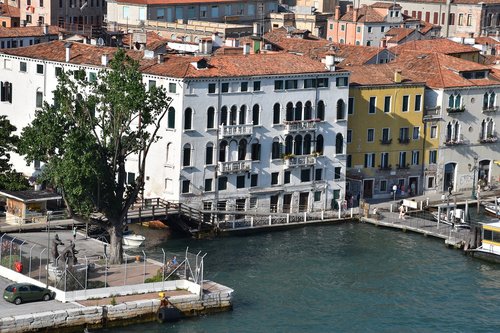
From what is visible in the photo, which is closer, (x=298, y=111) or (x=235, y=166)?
(x=235, y=166)

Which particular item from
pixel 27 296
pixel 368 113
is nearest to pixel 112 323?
pixel 27 296

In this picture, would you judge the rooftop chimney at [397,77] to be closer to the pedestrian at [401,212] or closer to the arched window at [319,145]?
the arched window at [319,145]

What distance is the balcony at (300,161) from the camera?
78.3m

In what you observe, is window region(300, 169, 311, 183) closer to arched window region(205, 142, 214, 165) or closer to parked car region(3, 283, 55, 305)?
arched window region(205, 142, 214, 165)

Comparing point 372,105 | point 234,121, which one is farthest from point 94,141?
point 372,105

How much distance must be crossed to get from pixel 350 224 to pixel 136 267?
61.5 ft

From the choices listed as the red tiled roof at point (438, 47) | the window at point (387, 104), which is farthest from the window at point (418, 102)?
the red tiled roof at point (438, 47)

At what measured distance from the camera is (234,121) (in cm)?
7625

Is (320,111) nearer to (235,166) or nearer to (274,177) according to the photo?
(274,177)

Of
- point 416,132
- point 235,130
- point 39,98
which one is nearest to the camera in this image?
point 235,130

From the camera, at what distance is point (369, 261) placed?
232 ft

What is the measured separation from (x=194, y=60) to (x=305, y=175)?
8904 mm

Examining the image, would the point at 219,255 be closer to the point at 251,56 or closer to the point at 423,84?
the point at 251,56

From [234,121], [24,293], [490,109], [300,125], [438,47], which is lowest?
[24,293]
